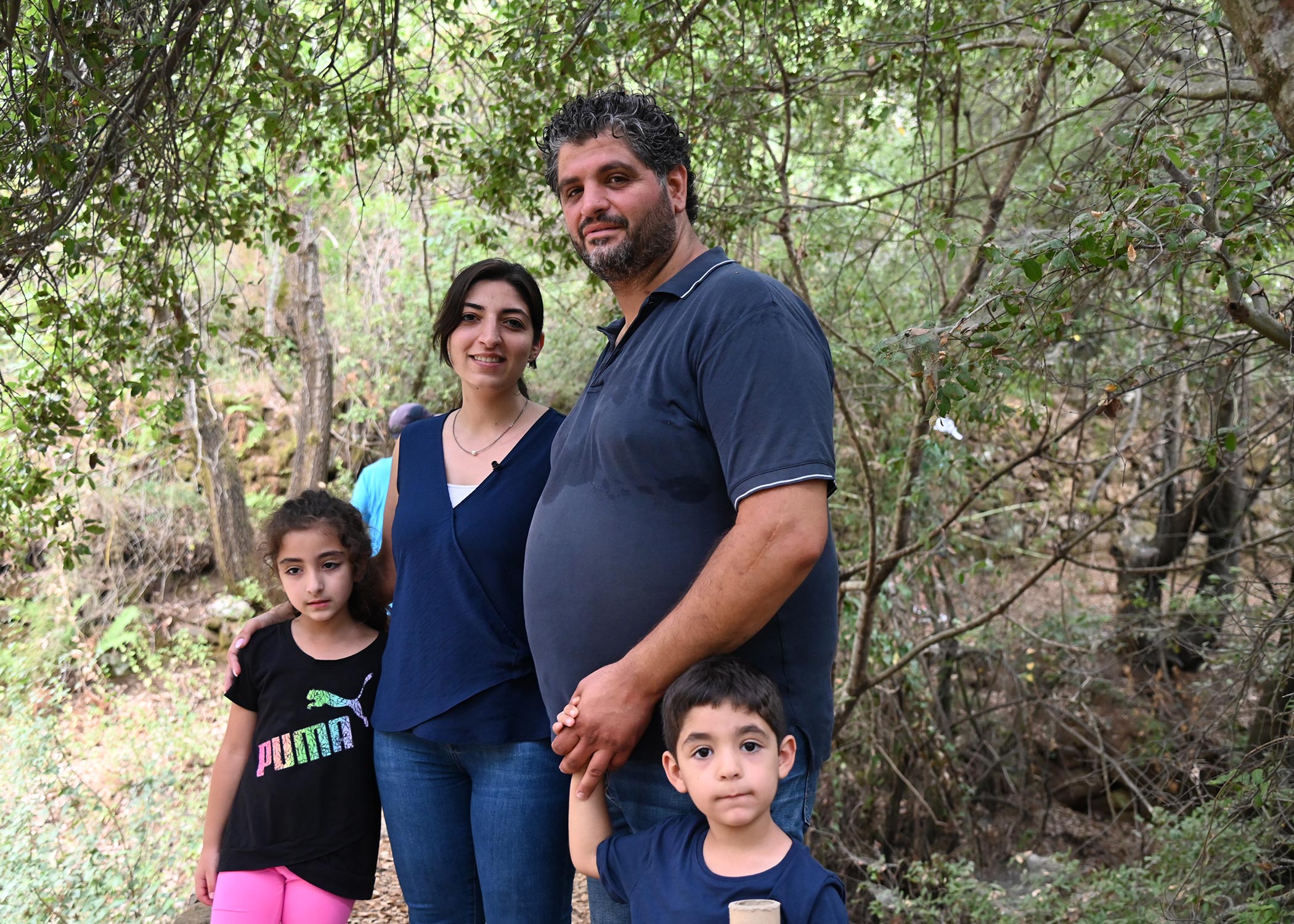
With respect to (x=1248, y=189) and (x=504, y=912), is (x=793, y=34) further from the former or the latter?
(x=504, y=912)

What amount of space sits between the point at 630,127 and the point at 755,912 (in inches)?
52.0

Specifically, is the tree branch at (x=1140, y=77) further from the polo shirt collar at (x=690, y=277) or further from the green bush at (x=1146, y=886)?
the green bush at (x=1146, y=886)

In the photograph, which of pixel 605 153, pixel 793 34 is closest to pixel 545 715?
pixel 605 153

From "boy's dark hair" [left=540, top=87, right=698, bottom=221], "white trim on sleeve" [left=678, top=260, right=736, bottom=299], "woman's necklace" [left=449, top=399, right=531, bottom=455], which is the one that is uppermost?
"boy's dark hair" [left=540, top=87, right=698, bottom=221]

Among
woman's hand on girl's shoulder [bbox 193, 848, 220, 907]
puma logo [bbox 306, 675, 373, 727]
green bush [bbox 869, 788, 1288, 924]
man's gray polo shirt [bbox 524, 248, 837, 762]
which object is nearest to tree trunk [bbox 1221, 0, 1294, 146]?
man's gray polo shirt [bbox 524, 248, 837, 762]

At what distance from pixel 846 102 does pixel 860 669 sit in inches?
111

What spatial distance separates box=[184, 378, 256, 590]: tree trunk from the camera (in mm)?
8867

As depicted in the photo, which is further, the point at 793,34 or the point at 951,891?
the point at 951,891

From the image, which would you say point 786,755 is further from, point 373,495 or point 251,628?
point 373,495

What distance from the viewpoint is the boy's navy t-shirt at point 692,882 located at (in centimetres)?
154

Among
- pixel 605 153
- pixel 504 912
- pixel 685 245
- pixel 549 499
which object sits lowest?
pixel 504 912

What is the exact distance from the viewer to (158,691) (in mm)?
9211

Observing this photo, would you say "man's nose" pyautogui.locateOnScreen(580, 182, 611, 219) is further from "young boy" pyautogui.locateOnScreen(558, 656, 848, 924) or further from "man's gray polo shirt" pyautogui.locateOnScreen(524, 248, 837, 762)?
"young boy" pyautogui.locateOnScreen(558, 656, 848, 924)

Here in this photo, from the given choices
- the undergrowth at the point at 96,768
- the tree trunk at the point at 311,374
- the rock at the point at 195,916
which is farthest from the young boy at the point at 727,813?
the tree trunk at the point at 311,374
